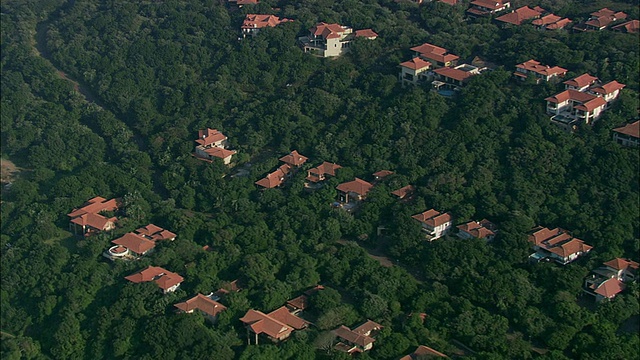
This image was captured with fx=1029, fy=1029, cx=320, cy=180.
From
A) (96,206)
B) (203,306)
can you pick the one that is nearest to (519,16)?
(96,206)

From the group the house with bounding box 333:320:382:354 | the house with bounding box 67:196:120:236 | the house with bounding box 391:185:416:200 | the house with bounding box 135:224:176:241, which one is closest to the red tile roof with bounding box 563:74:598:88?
the house with bounding box 391:185:416:200

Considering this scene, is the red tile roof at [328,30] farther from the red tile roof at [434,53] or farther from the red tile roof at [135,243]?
the red tile roof at [135,243]

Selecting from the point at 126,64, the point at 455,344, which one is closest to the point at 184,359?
the point at 455,344

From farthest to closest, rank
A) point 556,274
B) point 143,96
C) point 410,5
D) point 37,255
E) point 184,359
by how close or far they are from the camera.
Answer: point 410,5, point 143,96, point 37,255, point 556,274, point 184,359

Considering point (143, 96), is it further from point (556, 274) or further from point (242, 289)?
point (556, 274)

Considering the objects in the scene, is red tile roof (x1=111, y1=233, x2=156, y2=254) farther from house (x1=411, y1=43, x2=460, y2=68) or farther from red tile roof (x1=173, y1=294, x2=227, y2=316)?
house (x1=411, y1=43, x2=460, y2=68)

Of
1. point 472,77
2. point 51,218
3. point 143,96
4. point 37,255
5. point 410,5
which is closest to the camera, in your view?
point 37,255

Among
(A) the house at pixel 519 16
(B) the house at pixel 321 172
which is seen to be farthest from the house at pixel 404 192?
(A) the house at pixel 519 16
